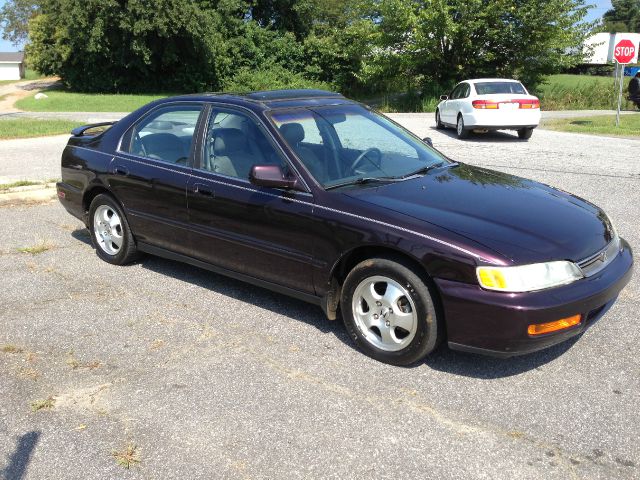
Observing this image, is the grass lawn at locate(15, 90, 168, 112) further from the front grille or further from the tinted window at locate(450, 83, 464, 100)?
the front grille

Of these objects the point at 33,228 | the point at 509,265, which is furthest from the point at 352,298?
the point at 33,228

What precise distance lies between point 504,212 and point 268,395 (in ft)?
5.96

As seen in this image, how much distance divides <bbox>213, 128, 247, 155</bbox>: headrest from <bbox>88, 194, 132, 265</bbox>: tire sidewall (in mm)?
1290

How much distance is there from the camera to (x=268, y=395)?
363 cm

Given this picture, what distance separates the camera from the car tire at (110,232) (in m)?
5.71

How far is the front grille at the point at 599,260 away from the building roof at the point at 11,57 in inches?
3520

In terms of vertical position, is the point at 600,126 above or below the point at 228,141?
below

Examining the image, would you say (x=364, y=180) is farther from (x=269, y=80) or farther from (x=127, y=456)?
(x=269, y=80)

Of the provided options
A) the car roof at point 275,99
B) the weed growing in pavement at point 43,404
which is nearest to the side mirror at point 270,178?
the car roof at point 275,99

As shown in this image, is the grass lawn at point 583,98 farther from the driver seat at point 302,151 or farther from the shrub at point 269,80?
the driver seat at point 302,151

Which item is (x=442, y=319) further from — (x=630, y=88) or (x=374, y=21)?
(x=374, y=21)

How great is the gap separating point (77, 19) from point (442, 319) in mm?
35322

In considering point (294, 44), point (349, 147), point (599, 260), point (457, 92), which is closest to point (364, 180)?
point (349, 147)

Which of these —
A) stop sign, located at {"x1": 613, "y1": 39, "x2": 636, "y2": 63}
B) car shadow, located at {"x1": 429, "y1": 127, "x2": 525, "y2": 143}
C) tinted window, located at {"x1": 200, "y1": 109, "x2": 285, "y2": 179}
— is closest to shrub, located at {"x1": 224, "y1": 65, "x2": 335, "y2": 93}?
car shadow, located at {"x1": 429, "y1": 127, "x2": 525, "y2": 143}
